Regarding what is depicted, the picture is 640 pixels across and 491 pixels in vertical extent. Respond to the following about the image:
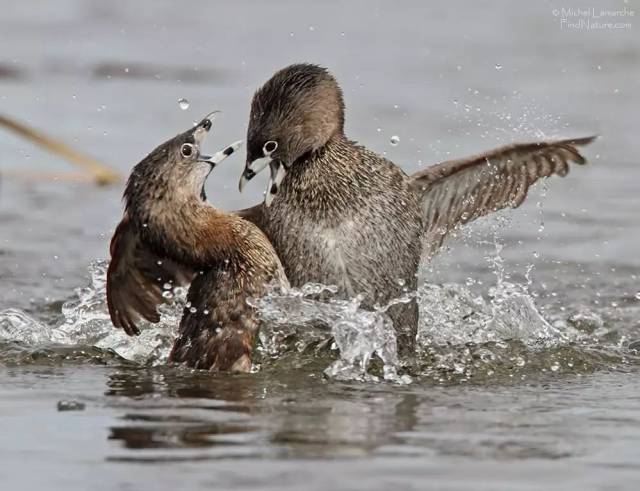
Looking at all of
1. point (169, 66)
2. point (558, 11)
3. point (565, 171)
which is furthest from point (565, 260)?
point (558, 11)

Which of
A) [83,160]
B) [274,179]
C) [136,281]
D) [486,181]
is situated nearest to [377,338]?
[274,179]

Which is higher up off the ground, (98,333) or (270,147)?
(270,147)

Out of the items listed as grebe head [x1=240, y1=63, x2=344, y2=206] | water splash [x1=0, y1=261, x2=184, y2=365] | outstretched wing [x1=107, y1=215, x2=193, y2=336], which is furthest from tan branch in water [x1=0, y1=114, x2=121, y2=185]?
grebe head [x1=240, y1=63, x2=344, y2=206]

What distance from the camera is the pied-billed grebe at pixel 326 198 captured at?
852 cm

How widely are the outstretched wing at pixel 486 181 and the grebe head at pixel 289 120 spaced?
1.08m

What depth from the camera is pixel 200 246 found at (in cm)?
841

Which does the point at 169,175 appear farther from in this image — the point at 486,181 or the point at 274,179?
the point at 486,181

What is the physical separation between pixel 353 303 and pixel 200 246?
84cm

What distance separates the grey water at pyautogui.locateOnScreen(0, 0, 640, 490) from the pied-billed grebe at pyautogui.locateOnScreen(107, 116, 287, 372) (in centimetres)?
16

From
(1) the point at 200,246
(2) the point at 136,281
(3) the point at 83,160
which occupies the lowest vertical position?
(2) the point at 136,281

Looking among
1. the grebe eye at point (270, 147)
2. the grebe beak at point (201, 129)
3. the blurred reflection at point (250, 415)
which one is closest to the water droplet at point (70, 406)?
the blurred reflection at point (250, 415)

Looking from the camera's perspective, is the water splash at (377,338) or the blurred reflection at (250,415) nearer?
the blurred reflection at (250,415)

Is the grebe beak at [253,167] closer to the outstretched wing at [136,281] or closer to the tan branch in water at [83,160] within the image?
the outstretched wing at [136,281]

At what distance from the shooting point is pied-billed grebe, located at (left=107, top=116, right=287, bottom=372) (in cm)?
831
